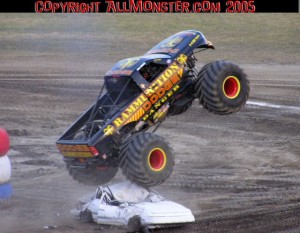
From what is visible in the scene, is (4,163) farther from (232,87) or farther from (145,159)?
(232,87)

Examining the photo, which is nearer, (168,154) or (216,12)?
(168,154)

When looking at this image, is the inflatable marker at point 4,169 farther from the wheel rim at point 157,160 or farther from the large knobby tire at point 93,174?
the wheel rim at point 157,160

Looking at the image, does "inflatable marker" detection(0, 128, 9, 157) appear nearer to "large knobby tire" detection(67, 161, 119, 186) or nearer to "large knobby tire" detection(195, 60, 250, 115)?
"large knobby tire" detection(67, 161, 119, 186)

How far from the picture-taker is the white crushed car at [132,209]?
44.8 feet

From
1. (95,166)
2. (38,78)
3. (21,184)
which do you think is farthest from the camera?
(38,78)

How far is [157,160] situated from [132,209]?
0.84 metres

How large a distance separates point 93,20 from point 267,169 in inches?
787

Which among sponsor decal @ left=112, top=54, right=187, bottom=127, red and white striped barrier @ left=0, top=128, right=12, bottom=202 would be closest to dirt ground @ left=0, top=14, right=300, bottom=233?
red and white striped barrier @ left=0, top=128, right=12, bottom=202

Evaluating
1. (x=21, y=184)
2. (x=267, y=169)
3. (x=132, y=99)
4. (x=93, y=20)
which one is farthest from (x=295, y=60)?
(x=132, y=99)

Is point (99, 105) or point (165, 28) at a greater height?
point (99, 105)

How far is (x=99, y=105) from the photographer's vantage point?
14969 millimetres

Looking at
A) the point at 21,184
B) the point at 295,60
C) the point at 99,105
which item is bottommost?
the point at 295,60

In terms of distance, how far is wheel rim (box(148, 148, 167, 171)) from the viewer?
1405cm

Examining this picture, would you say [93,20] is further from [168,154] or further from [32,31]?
[168,154]
